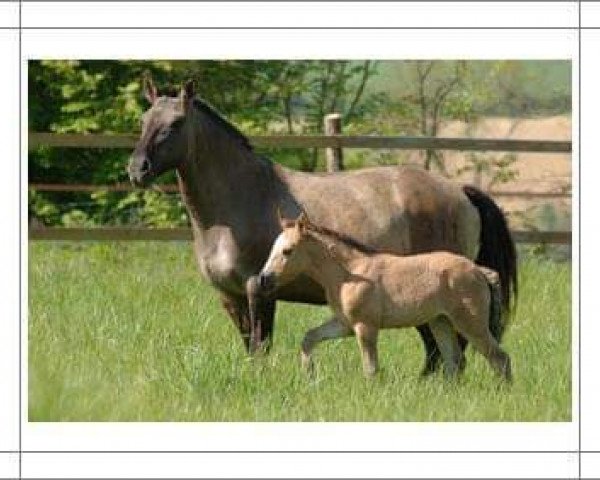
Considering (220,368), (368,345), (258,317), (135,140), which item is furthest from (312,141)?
(220,368)

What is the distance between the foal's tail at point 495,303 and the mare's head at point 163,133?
2285 millimetres

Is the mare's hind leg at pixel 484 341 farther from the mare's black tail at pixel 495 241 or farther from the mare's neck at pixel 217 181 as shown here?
the mare's neck at pixel 217 181

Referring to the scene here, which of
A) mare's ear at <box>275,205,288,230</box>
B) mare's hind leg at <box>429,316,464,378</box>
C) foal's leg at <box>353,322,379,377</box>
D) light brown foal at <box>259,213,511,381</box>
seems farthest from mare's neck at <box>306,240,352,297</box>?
mare's hind leg at <box>429,316,464,378</box>

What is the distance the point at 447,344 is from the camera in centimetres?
967

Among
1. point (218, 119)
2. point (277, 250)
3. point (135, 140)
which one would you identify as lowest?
point (277, 250)

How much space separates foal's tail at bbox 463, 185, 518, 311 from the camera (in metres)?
10.8

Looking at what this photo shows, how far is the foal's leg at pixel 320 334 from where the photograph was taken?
9273 mm

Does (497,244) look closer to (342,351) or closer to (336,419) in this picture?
→ (342,351)

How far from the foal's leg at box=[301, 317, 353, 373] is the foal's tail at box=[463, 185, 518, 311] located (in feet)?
6.28

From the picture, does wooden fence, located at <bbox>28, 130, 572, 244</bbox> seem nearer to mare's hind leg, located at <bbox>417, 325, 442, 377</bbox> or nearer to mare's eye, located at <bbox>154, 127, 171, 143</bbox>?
mare's hind leg, located at <bbox>417, 325, 442, 377</bbox>

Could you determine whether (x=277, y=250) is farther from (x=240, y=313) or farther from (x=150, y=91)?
(x=150, y=91)

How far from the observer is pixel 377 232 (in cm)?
1031

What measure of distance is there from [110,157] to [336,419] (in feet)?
34.9

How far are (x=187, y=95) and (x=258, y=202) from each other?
3.07ft
